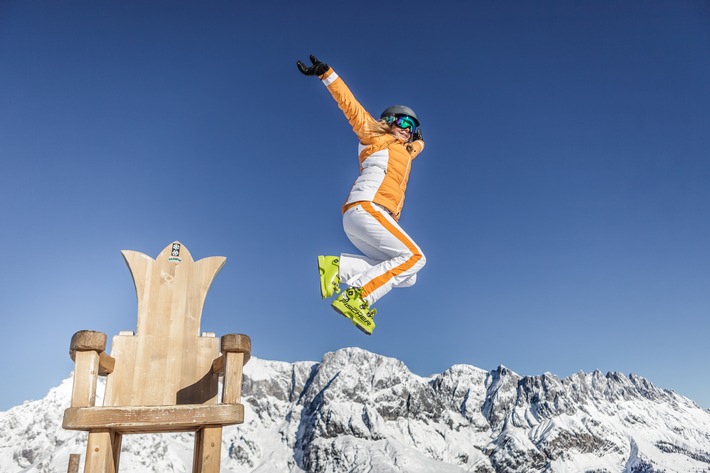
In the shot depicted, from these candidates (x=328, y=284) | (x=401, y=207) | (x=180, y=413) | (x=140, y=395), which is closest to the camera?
(x=180, y=413)

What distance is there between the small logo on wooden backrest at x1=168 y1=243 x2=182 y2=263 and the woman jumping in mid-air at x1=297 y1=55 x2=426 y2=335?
1.54 m

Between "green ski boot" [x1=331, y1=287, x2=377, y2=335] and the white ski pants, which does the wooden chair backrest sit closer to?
"green ski boot" [x1=331, y1=287, x2=377, y2=335]

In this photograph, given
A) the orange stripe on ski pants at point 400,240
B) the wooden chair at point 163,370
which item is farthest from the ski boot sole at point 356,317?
the wooden chair at point 163,370

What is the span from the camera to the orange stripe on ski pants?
640 centimetres

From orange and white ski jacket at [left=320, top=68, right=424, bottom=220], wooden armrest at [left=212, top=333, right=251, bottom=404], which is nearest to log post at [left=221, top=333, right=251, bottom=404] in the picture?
wooden armrest at [left=212, top=333, right=251, bottom=404]

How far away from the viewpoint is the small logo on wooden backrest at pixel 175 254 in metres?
5.94

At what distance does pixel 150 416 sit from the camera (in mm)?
4473

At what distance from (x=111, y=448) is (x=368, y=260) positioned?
3.35 m

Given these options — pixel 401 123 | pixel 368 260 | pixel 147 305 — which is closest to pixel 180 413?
pixel 147 305

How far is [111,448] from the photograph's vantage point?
472cm

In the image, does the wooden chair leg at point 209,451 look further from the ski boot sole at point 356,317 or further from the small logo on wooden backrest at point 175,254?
the small logo on wooden backrest at point 175,254

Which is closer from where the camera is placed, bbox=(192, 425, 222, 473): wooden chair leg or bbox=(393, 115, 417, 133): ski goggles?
bbox=(192, 425, 222, 473): wooden chair leg

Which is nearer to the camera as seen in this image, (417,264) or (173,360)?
(173,360)

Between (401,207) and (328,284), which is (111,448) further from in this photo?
(401,207)
